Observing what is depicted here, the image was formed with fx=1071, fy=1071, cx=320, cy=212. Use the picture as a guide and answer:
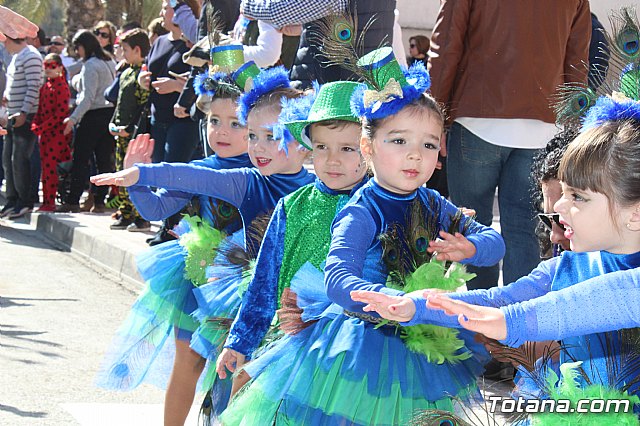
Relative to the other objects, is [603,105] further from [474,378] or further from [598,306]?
[474,378]

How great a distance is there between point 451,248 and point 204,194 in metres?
1.45

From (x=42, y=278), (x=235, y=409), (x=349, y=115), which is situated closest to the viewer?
(x=235, y=409)

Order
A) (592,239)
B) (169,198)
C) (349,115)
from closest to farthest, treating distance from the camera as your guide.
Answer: (592,239), (349,115), (169,198)

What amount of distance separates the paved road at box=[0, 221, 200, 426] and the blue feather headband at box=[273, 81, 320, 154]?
1.72m

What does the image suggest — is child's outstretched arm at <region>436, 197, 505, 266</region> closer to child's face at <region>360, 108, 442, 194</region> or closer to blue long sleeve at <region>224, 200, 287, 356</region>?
child's face at <region>360, 108, 442, 194</region>

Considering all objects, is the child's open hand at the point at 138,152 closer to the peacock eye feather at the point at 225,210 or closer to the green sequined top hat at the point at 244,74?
the peacock eye feather at the point at 225,210

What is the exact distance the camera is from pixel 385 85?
3570 millimetres

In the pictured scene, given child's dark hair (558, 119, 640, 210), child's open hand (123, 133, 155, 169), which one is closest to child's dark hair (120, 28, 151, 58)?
child's open hand (123, 133, 155, 169)

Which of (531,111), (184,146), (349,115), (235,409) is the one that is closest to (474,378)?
(235,409)

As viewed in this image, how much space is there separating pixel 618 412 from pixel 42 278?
709 cm

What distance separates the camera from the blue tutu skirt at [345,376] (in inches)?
131

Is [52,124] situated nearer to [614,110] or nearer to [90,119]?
[90,119]

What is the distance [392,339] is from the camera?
3402 mm

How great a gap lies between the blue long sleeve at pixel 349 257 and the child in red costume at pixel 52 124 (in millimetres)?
9702
